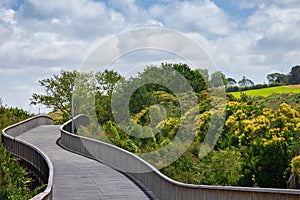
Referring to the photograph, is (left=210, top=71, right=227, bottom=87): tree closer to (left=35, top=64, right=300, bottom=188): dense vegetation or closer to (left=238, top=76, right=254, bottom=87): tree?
(left=35, top=64, right=300, bottom=188): dense vegetation

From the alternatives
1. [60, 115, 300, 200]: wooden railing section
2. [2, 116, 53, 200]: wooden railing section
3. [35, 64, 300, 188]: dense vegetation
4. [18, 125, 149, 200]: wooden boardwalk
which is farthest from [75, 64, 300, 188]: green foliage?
[2, 116, 53, 200]: wooden railing section

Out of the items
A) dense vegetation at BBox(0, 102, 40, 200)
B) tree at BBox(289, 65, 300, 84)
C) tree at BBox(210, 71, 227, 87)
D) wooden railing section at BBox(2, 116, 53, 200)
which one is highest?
tree at BBox(289, 65, 300, 84)

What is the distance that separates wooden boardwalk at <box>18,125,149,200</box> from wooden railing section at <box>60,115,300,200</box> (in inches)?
19.7

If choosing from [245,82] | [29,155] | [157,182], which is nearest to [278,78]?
[245,82]

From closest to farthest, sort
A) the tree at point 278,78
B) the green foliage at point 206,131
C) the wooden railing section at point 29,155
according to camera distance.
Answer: the green foliage at point 206,131, the wooden railing section at point 29,155, the tree at point 278,78

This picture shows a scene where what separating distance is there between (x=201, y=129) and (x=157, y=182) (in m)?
17.0

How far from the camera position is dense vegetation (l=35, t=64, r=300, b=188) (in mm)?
25844

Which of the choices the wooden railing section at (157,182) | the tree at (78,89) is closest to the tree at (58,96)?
the tree at (78,89)

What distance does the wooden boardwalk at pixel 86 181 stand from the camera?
2205 cm

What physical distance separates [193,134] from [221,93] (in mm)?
7843

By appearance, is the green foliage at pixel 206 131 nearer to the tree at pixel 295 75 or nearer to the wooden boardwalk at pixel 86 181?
the wooden boardwalk at pixel 86 181

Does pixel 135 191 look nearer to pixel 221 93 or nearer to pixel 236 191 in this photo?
pixel 236 191

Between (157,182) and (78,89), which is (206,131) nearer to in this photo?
(157,182)

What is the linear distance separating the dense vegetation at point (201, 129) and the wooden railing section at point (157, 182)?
353 centimetres
